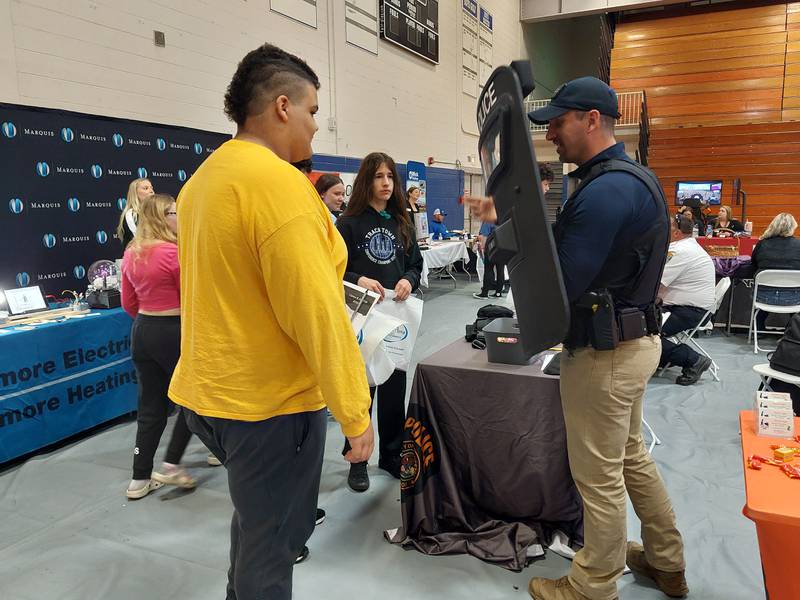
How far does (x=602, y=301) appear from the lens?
147cm

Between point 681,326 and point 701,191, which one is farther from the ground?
point 701,191

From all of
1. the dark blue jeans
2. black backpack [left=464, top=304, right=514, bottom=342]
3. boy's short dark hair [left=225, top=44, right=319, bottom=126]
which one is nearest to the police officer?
boy's short dark hair [left=225, top=44, right=319, bottom=126]

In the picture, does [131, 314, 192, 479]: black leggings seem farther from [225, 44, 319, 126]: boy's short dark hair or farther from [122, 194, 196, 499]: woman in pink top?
[225, 44, 319, 126]: boy's short dark hair

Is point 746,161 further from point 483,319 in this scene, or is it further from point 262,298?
point 262,298

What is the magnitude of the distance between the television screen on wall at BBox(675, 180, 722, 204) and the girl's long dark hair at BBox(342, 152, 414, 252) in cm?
898

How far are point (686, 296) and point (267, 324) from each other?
12.2 feet

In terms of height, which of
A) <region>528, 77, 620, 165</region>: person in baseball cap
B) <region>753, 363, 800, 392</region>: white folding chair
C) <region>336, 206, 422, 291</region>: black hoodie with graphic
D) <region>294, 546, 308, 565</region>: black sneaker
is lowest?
<region>294, 546, 308, 565</region>: black sneaker

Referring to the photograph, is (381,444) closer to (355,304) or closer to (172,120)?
(355,304)

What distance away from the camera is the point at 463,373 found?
207cm

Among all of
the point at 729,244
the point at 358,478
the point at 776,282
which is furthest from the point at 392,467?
the point at 729,244

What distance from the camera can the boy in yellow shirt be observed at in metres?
1.02

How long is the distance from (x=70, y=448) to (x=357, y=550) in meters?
1.90

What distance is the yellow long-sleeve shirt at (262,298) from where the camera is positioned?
101 centimetres

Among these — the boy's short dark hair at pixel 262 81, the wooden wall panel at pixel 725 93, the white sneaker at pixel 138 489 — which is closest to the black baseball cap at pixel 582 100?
the boy's short dark hair at pixel 262 81
